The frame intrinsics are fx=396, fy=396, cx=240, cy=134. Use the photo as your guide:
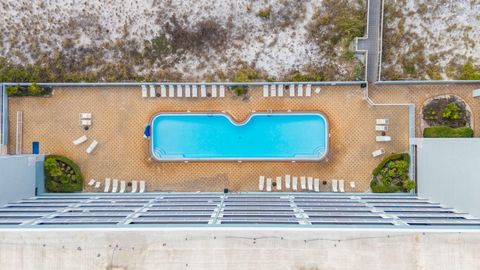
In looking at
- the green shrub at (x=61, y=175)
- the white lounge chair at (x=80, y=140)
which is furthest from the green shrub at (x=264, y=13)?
the green shrub at (x=61, y=175)

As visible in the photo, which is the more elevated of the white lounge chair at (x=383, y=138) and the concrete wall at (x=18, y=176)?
the white lounge chair at (x=383, y=138)

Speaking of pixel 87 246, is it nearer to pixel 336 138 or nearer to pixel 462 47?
pixel 336 138

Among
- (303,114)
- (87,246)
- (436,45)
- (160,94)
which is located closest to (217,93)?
(160,94)

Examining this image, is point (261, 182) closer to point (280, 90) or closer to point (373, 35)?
point (280, 90)

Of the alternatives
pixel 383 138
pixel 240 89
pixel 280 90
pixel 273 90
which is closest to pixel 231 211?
pixel 240 89

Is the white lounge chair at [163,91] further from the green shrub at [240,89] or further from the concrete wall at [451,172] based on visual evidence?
the concrete wall at [451,172]

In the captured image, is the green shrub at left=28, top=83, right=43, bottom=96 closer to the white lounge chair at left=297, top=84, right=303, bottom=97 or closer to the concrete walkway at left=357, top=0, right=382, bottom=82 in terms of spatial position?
the white lounge chair at left=297, top=84, right=303, bottom=97
